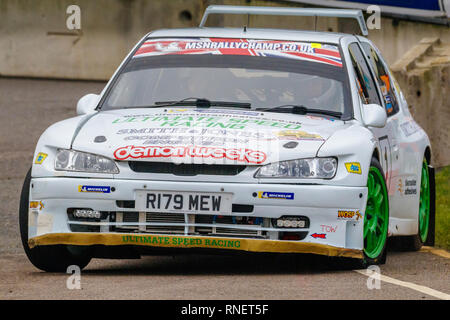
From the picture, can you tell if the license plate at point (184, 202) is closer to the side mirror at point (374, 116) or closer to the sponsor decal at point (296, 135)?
the sponsor decal at point (296, 135)

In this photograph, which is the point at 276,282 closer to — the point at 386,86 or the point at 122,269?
the point at 122,269

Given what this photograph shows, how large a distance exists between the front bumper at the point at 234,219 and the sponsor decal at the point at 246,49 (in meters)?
1.71

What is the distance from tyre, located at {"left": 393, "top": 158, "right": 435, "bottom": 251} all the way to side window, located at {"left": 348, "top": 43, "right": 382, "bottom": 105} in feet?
3.48

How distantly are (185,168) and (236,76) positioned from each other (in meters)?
1.47

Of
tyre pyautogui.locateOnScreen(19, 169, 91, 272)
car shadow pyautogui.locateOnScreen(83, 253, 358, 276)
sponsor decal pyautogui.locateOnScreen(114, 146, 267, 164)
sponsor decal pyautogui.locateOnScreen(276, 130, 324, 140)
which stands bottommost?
car shadow pyautogui.locateOnScreen(83, 253, 358, 276)

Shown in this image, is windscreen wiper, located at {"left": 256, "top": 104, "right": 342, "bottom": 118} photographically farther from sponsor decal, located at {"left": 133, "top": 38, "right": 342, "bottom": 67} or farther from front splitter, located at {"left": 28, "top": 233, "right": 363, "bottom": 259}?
front splitter, located at {"left": 28, "top": 233, "right": 363, "bottom": 259}

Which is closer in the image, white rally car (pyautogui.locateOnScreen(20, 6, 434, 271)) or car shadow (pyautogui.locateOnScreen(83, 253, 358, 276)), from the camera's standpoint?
white rally car (pyautogui.locateOnScreen(20, 6, 434, 271))

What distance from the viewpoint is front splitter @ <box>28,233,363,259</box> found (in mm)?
7914

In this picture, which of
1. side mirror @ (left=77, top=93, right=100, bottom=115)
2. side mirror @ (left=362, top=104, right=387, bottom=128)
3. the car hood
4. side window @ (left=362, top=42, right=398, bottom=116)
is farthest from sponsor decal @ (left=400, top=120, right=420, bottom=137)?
side mirror @ (left=77, top=93, right=100, bottom=115)

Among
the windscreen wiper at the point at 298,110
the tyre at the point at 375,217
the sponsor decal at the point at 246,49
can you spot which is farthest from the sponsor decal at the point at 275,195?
the sponsor decal at the point at 246,49

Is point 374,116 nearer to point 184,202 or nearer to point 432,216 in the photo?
point 184,202

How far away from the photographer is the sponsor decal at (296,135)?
8.12 m
